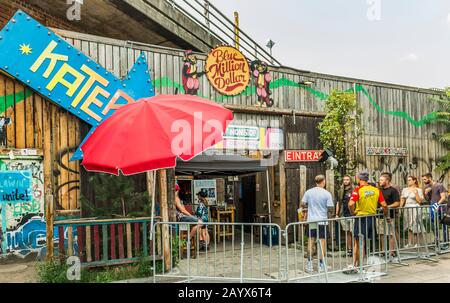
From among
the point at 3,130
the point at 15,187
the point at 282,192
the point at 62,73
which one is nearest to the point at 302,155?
the point at 282,192

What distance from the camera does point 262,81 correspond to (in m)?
10.4

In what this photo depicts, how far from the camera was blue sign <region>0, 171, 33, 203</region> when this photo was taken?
760 cm

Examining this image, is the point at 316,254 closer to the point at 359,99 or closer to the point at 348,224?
the point at 348,224

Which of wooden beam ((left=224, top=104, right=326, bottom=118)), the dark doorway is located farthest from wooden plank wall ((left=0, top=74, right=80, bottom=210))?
the dark doorway

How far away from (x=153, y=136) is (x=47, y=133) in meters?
3.67

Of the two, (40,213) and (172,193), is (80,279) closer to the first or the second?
(40,213)

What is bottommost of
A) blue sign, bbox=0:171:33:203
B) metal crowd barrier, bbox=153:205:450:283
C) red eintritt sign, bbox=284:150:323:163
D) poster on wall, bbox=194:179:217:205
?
metal crowd barrier, bbox=153:205:450:283

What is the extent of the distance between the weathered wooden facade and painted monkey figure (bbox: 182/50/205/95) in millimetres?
138

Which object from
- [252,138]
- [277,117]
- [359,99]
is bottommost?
[252,138]

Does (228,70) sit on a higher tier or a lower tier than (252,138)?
higher

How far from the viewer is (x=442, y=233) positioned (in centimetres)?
923

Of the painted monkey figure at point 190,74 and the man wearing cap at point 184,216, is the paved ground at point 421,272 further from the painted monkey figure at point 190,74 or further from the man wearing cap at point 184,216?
the painted monkey figure at point 190,74

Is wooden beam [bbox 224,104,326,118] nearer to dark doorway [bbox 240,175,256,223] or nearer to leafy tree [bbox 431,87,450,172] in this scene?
dark doorway [bbox 240,175,256,223]
